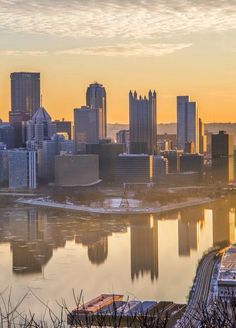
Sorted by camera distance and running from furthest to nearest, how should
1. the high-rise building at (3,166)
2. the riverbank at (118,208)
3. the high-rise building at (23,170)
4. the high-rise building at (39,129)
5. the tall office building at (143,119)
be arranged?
the tall office building at (143,119), the high-rise building at (39,129), the high-rise building at (3,166), the high-rise building at (23,170), the riverbank at (118,208)

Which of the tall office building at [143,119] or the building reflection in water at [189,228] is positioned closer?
the building reflection in water at [189,228]

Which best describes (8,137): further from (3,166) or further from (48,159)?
(48,159)

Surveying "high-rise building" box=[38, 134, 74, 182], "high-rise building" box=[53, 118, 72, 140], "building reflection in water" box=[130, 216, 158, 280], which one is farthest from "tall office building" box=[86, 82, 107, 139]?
"building reflection in water" box=[130, 216, 158, 280]

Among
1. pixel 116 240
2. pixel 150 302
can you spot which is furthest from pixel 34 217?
pixel 150 302

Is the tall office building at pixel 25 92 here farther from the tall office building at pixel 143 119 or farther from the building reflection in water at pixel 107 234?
the building reflection in water at pixel 107 234

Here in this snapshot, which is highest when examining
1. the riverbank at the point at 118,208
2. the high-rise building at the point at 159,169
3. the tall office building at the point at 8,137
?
the tall office building at the point at 8,137

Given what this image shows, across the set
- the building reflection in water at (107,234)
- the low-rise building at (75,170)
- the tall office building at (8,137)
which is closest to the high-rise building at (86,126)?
the tall office building at (8,137)

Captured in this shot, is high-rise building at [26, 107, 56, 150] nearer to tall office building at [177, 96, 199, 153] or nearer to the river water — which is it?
tall office building at [177, 96, 199, 153]
